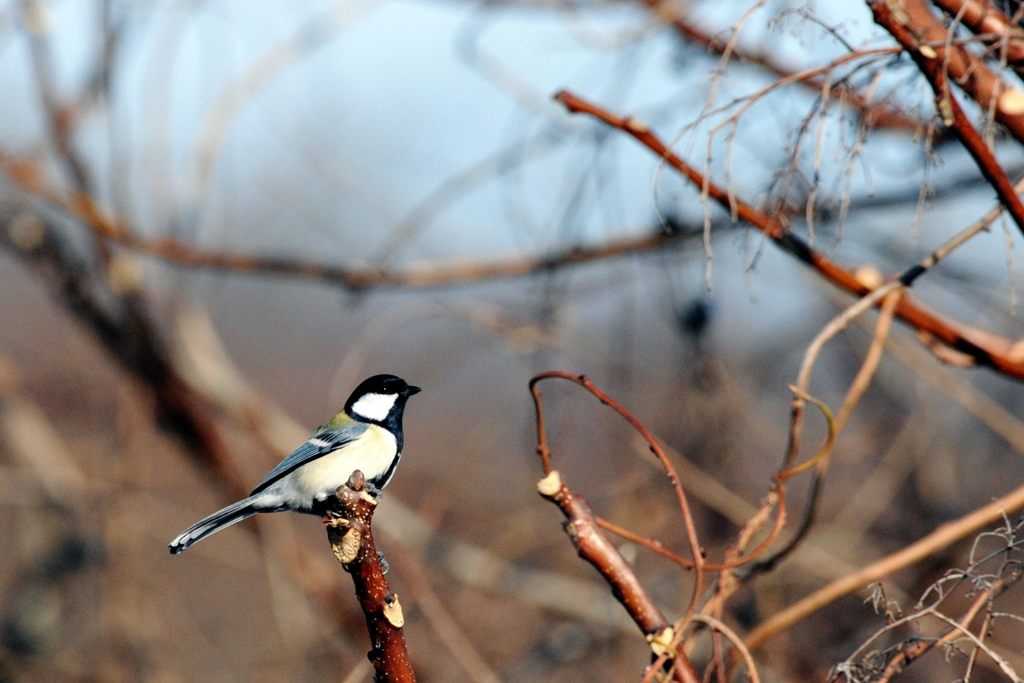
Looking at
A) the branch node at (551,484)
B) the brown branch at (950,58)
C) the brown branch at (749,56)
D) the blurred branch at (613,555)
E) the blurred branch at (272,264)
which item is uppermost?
the blurred branch at (272,264)

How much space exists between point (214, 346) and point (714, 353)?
2.31 m

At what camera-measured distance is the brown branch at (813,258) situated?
2.05 m

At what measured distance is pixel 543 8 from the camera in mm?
3576

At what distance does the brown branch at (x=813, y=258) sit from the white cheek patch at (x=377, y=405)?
3.36 ft

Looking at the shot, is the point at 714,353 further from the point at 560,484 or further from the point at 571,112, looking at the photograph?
the point at 560,484

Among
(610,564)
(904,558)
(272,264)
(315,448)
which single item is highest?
(272,264)

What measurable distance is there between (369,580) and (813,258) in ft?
3.78

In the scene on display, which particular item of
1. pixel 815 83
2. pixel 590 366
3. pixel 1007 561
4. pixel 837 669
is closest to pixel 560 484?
pixel 837 669

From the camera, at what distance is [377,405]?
281 cm

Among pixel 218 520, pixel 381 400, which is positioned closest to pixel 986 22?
pixel 381 400

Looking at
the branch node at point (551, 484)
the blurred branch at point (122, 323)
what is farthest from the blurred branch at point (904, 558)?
the blurred branch at point (122, 323)

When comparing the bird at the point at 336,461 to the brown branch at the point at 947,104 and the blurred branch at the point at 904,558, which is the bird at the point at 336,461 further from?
the brown branch at the point at 947,104

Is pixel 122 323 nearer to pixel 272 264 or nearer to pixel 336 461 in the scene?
pixel 272 264

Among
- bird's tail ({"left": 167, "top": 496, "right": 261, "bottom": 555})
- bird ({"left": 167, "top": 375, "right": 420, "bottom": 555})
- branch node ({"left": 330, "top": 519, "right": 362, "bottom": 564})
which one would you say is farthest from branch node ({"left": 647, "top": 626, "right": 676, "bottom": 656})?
bird's tail ({"left": 167, "top": 496, "right": 261, "bottom": 555})
